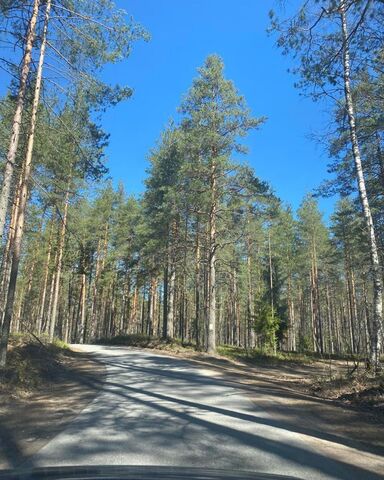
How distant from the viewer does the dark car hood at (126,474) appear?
3.17m

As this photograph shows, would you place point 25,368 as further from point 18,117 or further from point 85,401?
point 18,117

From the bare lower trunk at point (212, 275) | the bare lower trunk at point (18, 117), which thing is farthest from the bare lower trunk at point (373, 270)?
the bare lower trunk at point (212, 275)

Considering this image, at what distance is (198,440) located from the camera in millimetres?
6219

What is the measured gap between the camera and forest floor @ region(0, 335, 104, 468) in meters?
6.41

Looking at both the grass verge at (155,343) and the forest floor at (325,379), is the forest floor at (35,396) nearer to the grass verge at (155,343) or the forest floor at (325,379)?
the forest floor at (325,379)

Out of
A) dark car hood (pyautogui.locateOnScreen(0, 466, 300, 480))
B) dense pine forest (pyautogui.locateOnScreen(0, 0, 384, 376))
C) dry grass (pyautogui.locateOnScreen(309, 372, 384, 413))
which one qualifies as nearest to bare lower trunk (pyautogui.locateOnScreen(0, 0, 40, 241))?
dense pine forest (pyautogui.locateOnScreen(0, 0, 384, 376))

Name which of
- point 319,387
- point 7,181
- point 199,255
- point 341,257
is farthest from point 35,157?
point 341,257

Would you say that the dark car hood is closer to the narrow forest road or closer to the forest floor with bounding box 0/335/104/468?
the narrow forest road

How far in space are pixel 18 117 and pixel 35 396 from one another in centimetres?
778

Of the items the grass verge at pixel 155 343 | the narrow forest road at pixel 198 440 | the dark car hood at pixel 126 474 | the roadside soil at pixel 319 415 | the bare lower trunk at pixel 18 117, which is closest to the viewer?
the dark car hood at pixel 126 474

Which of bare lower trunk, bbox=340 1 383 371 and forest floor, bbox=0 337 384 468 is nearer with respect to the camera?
forest floor, bbox=0 337 384 468

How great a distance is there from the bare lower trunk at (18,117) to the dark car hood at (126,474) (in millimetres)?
9330

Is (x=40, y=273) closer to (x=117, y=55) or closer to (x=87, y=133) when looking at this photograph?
(x=87, y=133)

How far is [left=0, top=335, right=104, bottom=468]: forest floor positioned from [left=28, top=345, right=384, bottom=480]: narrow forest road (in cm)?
35
